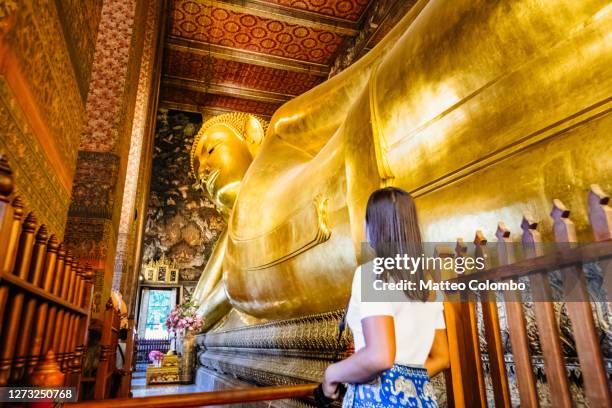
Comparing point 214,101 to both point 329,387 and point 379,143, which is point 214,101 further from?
point 329,387

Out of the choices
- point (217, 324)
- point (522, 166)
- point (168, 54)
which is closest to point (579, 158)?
point (522, 166)

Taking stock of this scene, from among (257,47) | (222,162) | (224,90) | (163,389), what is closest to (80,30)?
(222,162)

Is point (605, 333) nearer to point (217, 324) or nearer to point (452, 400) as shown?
point (452, 400)

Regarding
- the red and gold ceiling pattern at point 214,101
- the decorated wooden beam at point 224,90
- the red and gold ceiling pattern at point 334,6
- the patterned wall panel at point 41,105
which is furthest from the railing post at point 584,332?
the red and gold ceiling pattern at point 214,101

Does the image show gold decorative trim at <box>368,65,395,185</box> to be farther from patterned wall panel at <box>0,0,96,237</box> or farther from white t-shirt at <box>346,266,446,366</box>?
patterned wall panel at <box>0,0,96,237</box>

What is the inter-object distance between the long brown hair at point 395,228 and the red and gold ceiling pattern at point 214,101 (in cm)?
909

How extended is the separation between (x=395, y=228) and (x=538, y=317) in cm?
30

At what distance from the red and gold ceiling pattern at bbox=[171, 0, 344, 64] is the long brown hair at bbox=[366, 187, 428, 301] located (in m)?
7.08

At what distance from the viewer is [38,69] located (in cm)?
108

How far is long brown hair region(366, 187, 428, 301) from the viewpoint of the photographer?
76 cm

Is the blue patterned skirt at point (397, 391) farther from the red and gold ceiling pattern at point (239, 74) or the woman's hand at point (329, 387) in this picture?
the red and gold ceiling pattern at point (239, 74)

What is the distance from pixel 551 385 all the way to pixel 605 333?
185mm

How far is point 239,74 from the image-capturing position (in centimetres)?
870

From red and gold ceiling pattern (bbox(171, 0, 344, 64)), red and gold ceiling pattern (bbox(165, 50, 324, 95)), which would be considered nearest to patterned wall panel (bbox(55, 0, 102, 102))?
red and gold ceiling pattern (bbox(171, 0, 344, 64))
